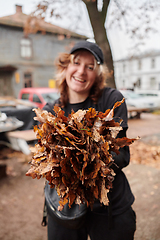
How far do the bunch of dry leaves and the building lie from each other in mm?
17705

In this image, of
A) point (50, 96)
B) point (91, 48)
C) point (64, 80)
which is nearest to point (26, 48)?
point (50, 96)

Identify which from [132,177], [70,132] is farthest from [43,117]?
[132,177]

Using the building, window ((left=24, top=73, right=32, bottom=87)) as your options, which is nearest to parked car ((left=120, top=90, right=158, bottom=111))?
the building

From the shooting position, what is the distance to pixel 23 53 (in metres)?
18.7

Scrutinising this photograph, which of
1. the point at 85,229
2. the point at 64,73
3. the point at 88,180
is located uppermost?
the point at 64,73

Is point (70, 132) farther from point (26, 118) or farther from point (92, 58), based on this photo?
point (26, 118)

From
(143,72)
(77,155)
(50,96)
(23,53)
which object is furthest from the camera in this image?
(143,72)

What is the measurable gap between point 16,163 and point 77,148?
432 cm

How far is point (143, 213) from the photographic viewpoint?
2.98m

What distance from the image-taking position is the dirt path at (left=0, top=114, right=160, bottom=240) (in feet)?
8.67

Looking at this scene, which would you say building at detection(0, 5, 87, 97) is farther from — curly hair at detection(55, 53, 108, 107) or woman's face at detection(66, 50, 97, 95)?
woman's face at detection(66, 50, 97, 95)

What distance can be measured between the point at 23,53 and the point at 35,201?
696 inches

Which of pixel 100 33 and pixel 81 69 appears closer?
pixel 81 69

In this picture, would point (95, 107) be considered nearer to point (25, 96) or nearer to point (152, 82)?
point (25, 96)
